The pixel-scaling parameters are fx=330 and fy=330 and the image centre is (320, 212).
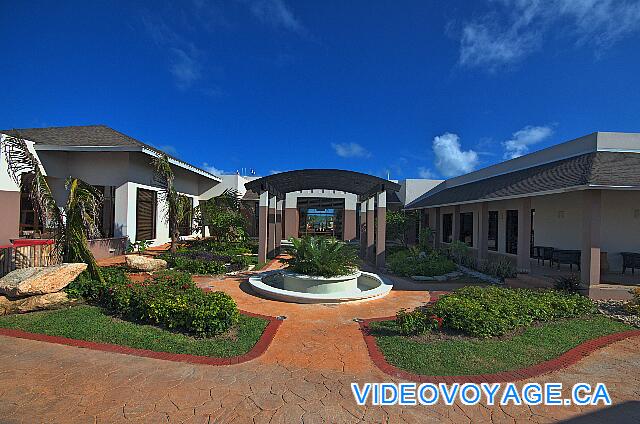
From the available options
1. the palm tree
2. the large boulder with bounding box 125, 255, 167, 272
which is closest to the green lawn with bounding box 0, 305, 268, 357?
the palm tree

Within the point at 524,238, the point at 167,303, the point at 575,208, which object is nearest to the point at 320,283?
the point at 167,303

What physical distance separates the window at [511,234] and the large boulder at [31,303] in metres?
17.0

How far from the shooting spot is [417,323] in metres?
6.06

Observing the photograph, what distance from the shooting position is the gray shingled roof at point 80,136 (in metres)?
15.0

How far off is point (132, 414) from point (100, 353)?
1.98 m

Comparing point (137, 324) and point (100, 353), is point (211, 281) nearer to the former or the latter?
point (137, 324)

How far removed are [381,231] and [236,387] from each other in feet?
33.3

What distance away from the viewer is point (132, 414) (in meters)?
3.48

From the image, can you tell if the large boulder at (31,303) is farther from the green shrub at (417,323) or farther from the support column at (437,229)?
the support column at (437,229)

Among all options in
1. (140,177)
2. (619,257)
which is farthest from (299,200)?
(619,257)

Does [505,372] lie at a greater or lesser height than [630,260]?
lesser

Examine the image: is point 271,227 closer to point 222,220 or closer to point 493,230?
point 222,220

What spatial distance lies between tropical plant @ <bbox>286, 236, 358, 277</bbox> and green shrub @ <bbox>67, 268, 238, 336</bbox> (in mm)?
3267

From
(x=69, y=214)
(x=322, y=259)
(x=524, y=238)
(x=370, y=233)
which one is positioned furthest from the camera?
(x=370, y=233)
